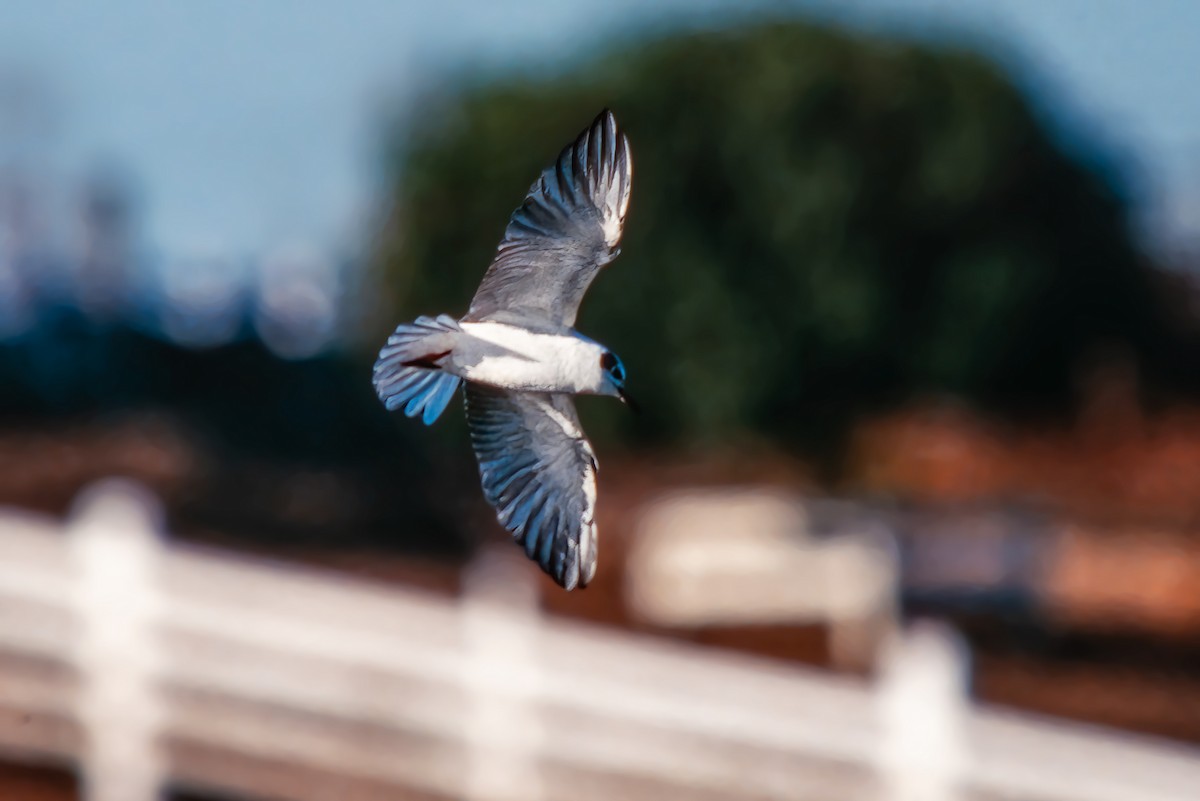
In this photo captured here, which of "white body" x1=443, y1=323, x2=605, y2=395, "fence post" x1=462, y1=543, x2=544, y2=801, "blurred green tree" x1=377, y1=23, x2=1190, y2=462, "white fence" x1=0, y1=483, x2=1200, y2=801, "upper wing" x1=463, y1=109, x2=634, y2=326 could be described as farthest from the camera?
"blurred green tree" x1=377, y1=23, x2=1190, y2=462

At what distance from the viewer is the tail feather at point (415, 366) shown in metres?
2.31

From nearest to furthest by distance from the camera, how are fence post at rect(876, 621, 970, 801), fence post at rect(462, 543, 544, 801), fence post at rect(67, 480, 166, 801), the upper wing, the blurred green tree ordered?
the upper wing < fence post at rect(876, 621, 970, 801) < fence post at rect(462, 543, 544, 801) < fence post at rect(67, 480, 166, 801) < the blurred green tree

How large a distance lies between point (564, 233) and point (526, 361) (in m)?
0.29

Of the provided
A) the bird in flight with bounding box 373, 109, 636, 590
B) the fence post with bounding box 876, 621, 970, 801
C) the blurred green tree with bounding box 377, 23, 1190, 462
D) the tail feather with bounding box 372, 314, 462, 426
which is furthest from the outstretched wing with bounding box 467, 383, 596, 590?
the blurred green tree with bounding box 377, 23, 1190, 462

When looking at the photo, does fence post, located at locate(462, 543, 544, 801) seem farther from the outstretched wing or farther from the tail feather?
the tail feather

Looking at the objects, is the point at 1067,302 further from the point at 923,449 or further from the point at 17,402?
the point at 17,402

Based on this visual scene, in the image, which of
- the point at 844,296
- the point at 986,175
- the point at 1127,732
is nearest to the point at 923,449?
the point at 844,296

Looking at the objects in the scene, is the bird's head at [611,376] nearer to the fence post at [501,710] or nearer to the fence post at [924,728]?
the fence post at [924,728]

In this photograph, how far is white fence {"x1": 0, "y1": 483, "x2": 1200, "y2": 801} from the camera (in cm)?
654

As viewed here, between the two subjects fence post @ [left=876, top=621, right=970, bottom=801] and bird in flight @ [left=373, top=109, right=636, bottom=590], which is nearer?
bird in flight @ [left=373, top=109, right=636, bottom=590]

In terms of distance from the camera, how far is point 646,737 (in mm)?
6680

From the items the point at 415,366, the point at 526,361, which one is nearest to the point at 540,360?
the point at 526,361

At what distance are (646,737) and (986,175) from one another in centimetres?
1061

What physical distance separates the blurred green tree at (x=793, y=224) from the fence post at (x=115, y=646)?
854 cm
